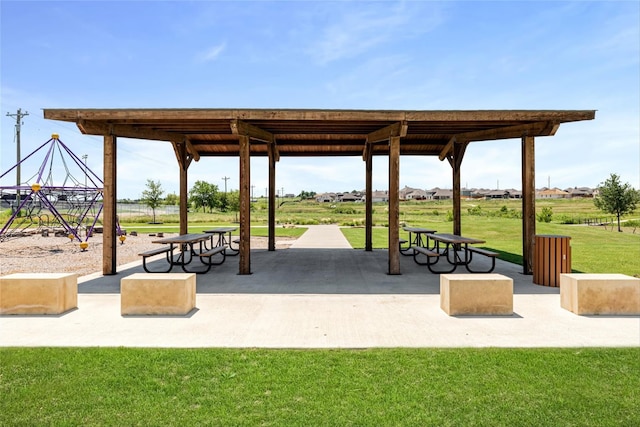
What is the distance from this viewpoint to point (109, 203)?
32.2 ft

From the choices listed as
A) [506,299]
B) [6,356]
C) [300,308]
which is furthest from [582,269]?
[6,356]

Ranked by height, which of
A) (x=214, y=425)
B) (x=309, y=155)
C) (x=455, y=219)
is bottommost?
(x=214, y=425)

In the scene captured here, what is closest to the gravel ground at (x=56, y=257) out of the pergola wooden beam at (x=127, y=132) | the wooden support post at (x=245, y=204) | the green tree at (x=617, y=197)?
the pergola wooden beam at (x=127, y=132)

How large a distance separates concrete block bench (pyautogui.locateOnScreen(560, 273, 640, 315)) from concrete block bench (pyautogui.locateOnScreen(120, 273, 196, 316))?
6276mm

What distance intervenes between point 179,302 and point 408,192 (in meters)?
160

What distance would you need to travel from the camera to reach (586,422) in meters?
3.00

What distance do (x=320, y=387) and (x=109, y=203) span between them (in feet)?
27.8

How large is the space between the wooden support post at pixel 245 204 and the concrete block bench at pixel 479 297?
17.0 ft

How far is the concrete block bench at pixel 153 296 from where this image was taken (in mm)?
6168

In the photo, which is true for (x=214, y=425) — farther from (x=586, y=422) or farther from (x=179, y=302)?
(x=179, y=302)

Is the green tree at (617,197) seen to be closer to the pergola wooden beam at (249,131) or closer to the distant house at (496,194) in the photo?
the pergola wooden beam at (249,131)

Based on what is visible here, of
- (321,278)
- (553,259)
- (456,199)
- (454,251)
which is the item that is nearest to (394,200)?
(454,251)

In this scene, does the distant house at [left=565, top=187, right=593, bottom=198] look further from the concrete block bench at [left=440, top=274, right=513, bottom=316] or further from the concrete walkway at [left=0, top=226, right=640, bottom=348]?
the concrete block bench at [left=440, top=274, right=513, bottom=316]

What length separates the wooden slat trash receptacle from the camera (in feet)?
27.6
